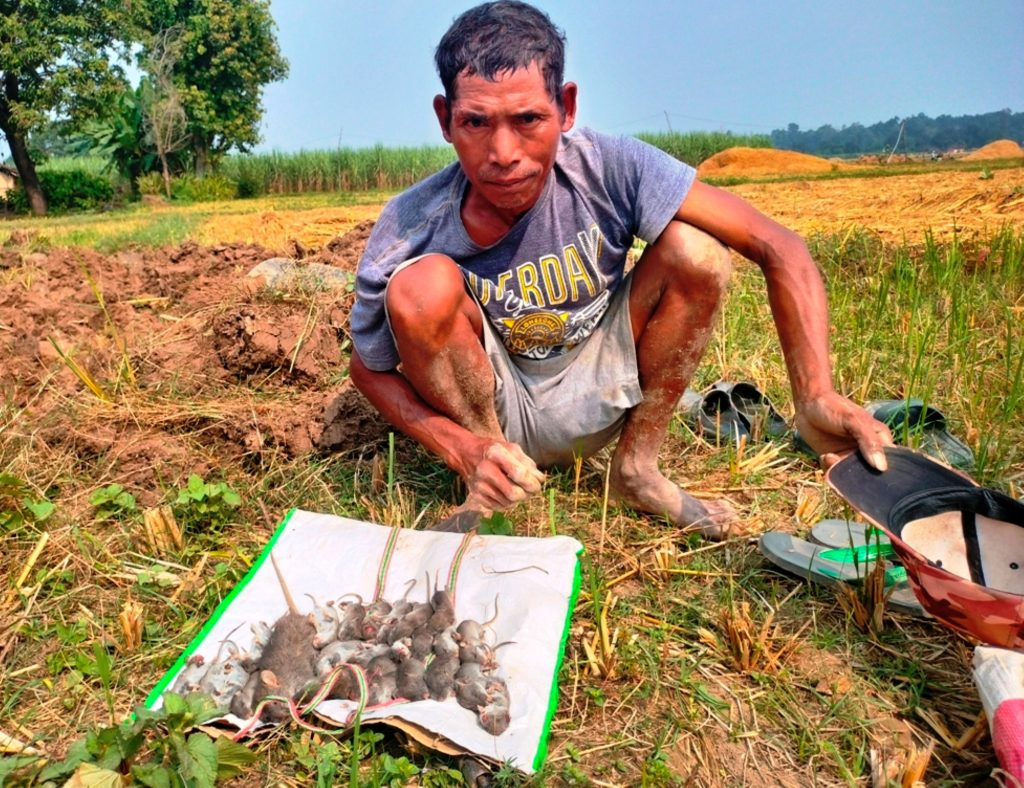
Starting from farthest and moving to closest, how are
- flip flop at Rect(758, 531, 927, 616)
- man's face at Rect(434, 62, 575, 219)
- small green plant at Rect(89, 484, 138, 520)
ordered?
small green plant at Rect(89, 484, 138, 520)
man's face at Rect(434, 62, 575, 219)
flip flop at Rect(758, 531, 927, 616)

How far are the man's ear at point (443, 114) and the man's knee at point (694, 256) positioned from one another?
63 centimetres

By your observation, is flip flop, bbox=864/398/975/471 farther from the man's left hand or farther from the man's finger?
the man's finger

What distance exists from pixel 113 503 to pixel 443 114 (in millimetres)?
1529

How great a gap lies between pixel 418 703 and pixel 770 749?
2.23 ft

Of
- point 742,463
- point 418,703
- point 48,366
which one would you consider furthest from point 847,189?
point 418,703

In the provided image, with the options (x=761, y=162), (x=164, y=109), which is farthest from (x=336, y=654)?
(x=164, y=109)

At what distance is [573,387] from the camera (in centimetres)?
237

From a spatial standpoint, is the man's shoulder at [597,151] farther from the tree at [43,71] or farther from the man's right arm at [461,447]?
the tree at [43,71]

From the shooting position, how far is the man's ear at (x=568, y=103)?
2.12 meters

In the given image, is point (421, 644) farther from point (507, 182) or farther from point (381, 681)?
point (507, 182)

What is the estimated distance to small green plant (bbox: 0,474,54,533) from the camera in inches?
90.1

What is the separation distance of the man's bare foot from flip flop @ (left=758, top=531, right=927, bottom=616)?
0.42 feet

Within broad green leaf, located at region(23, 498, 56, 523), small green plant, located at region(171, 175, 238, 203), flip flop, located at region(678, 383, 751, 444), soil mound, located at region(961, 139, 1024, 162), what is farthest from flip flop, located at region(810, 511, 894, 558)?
small green plant, located at region(171, 175, 238, 203)

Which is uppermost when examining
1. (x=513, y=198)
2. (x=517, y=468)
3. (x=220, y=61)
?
(x=220, y=61)
